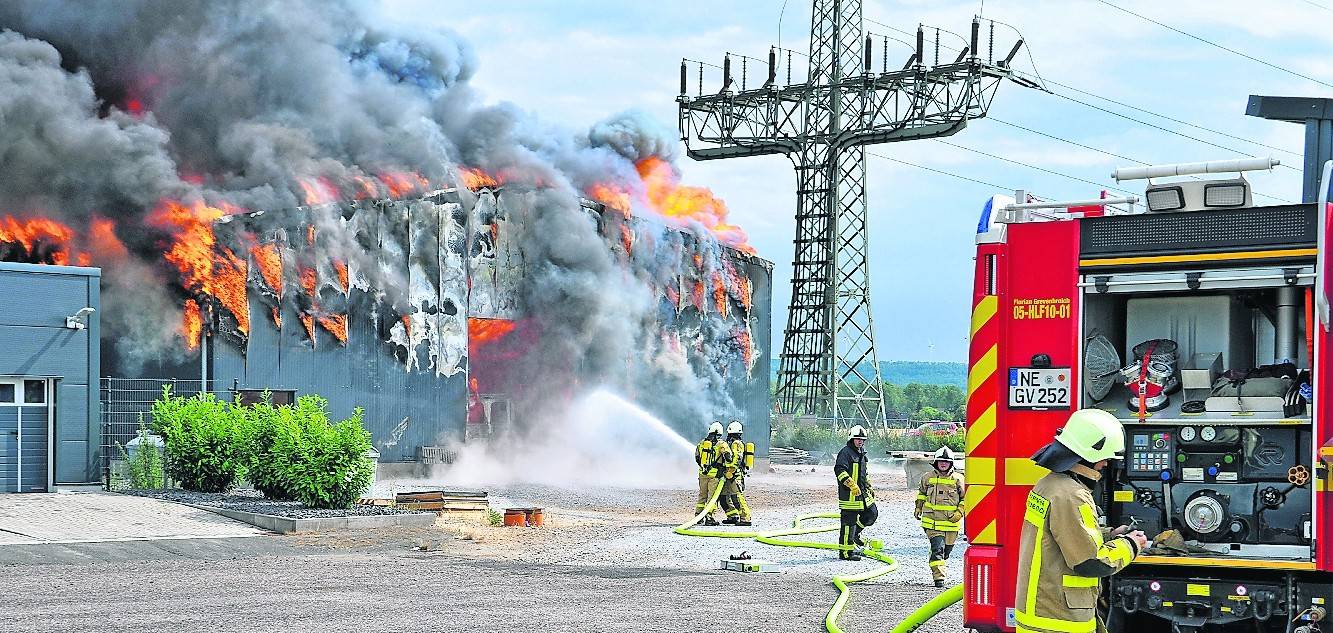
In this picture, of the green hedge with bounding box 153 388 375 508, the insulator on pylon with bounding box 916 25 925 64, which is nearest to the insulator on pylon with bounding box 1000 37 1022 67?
the insulator on pylon with bounding box 916 25 925 64

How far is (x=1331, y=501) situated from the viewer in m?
6.75

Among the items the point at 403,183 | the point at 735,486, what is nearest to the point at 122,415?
the point at 735,486

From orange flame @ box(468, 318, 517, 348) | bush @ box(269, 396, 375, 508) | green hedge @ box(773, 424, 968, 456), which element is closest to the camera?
bush @ box(269, 396, 375, 508)

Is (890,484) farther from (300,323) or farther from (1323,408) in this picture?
(1323,408)

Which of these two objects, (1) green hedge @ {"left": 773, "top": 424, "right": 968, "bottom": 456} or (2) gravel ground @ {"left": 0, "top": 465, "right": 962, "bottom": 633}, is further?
(1) green hedge @ {"left": 773, "top": 424, "right": 968, "bottom": 456}

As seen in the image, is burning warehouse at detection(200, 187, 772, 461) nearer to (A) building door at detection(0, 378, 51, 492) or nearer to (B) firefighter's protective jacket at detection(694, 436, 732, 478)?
(A) building door at detection(0, 378, 51, 492)

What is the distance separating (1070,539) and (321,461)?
652 inches

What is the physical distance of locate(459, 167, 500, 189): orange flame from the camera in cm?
3956

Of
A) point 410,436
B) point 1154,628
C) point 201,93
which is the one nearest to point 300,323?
point 410,436

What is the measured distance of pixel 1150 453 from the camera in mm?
7539

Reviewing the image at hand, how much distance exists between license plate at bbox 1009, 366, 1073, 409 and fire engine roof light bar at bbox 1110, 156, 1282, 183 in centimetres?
117

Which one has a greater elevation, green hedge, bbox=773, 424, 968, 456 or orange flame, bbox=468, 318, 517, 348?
orange flame, bbox=468, 318, 517, 348

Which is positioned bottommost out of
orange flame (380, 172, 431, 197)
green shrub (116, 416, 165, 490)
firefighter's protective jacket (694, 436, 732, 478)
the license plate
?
green shrub (116, 416, 165, 490)

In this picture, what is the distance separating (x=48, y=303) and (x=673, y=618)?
14866 mm
